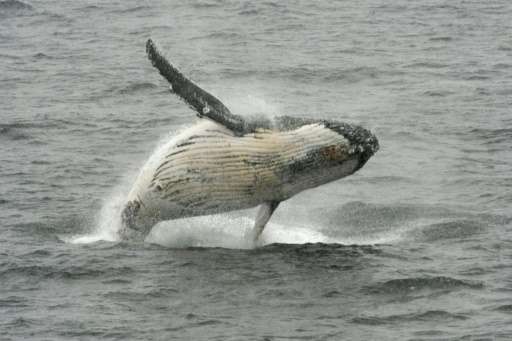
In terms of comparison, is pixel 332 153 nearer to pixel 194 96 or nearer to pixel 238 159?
pixel 238 159

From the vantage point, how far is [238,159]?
17.7 metres

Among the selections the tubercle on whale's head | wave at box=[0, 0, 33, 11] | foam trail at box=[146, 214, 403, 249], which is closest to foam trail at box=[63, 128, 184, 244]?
foam trail at box=[146, 214, 403, 249]

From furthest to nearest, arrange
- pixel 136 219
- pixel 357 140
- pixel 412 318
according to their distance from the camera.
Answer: pixel 136 219, pixel 357 140, pixel 412 318

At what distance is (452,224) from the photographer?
19938 mm

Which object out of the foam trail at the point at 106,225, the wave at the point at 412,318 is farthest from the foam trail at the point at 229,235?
the wave at the point at 412,318

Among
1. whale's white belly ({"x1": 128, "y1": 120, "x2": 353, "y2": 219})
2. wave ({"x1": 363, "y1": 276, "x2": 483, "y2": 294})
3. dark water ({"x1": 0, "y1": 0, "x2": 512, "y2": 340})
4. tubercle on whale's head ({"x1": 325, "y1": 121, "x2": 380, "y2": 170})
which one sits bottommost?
dark water ({"x1": 0, "y1": 0, "x2": 512, "y2": 340})

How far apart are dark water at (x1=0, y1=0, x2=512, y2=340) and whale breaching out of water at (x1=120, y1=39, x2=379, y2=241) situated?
0.63 metres

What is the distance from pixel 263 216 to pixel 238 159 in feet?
3.41

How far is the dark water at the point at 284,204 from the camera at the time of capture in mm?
16016

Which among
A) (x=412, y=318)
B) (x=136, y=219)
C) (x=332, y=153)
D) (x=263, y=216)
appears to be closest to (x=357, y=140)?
(x=332, y=153)

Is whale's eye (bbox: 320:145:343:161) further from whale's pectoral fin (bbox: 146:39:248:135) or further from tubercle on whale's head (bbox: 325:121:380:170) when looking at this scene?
whale's pectoral fin (bbox: 146:39:248:135)

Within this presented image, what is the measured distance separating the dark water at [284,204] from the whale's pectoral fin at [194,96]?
0.62 meters

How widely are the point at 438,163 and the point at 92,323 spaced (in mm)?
10196

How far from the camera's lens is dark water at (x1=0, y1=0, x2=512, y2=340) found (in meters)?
16.0
